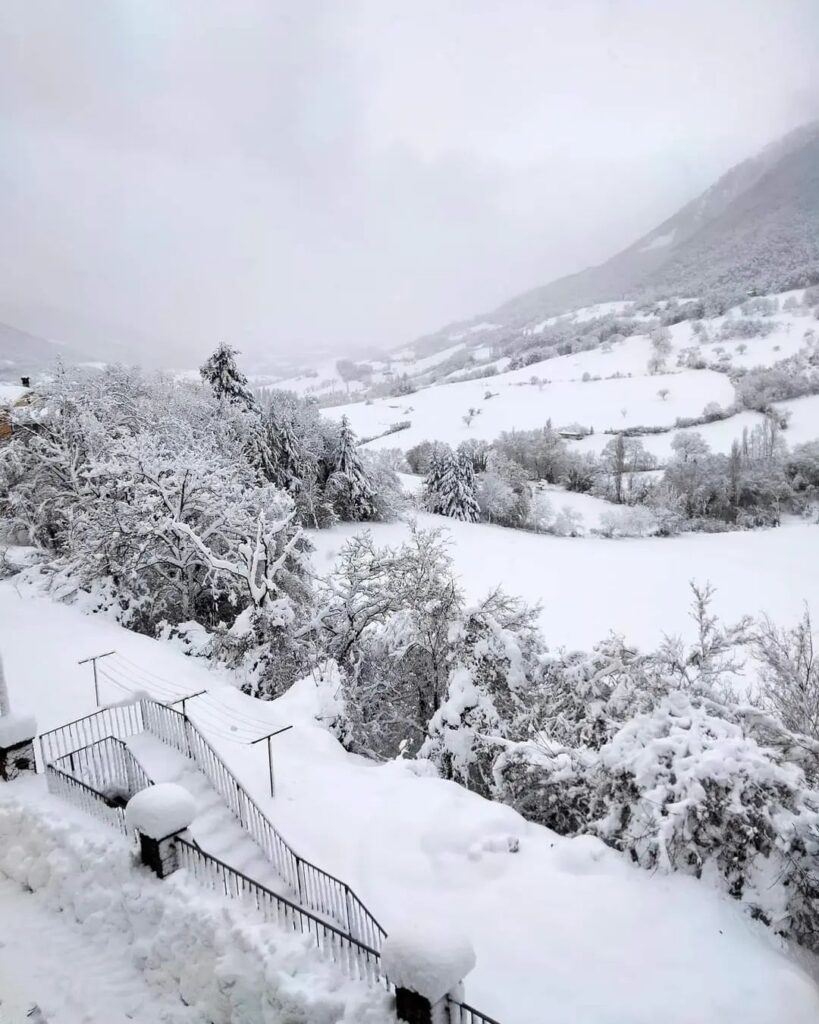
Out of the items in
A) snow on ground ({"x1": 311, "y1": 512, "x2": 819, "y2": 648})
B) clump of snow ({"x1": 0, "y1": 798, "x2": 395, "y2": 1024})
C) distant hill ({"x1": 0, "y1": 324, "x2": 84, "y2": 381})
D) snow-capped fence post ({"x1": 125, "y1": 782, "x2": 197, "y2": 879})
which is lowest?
snow on ground ({"x1": 311, "y1": 512, "x2": 819, "y2": 648})

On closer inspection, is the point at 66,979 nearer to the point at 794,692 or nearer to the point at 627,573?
the point at 794,692

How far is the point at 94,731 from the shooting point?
12.3 meters

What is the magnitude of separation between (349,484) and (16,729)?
97.1ft

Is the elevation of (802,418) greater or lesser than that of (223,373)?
lesser

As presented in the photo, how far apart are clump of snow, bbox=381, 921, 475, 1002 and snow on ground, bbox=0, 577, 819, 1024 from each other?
1848mm

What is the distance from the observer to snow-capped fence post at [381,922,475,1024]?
498 centimetres

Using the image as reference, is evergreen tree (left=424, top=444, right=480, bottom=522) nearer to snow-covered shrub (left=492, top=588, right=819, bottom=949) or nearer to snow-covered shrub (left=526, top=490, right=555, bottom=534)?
snow-covered shrub (left=526, top=490, right=555, bottom=534)

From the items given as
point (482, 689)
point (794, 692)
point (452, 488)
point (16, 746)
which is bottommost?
point (482, 689)

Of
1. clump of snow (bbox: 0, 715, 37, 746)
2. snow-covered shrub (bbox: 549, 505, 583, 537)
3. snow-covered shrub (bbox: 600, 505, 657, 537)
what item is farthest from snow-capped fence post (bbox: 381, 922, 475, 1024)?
snow-covered shrub (bbox: 600, 505, 657, 537)

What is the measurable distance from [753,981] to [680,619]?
23002 mm

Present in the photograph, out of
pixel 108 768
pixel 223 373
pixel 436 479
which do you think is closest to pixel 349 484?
pixel 223 373

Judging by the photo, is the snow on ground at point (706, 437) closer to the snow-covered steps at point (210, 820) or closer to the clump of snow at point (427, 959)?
the snow-covered steps at point (210, 820)

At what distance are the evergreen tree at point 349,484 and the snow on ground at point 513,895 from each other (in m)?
24.7

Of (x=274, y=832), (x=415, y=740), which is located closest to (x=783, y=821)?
(x=274, y=832)
